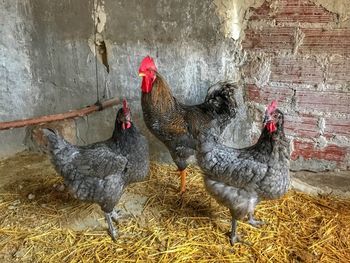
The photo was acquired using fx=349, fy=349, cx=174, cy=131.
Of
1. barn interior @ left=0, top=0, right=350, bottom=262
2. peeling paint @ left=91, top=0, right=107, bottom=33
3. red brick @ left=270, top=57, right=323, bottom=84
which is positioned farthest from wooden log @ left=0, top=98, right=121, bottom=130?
red brick @ left=270, top=57, right=323, bottom=84

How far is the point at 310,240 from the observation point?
252cm

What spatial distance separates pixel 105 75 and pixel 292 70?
178 cm

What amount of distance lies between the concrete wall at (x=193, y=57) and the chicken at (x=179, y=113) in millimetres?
235

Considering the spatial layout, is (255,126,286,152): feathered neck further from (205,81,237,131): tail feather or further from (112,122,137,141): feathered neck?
(112,122,137,141): feathered neck

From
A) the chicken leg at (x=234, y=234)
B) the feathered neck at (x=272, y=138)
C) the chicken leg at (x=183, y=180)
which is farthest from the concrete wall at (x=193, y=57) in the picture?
the chicken leg at (x=234, y=234)

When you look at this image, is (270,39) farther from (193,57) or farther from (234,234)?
(234,234)

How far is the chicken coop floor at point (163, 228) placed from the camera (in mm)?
2436

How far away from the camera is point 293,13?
2.76 metres

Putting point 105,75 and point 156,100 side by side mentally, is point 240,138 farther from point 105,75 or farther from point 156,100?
point 105,75

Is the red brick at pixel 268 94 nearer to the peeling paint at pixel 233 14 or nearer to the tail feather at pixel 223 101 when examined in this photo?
the tail feather at pixel 223 101

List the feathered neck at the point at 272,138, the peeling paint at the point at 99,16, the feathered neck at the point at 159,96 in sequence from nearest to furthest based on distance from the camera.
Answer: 1. the feathered neck at the point at 272,138
2. the feathered neck at the point at 159,96
3. the peeling paint at the point at 99,16

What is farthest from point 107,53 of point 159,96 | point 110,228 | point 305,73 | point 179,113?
point 305,73

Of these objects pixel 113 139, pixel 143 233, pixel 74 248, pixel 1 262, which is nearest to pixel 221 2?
pixel 113 139

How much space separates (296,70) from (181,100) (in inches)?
42.1
